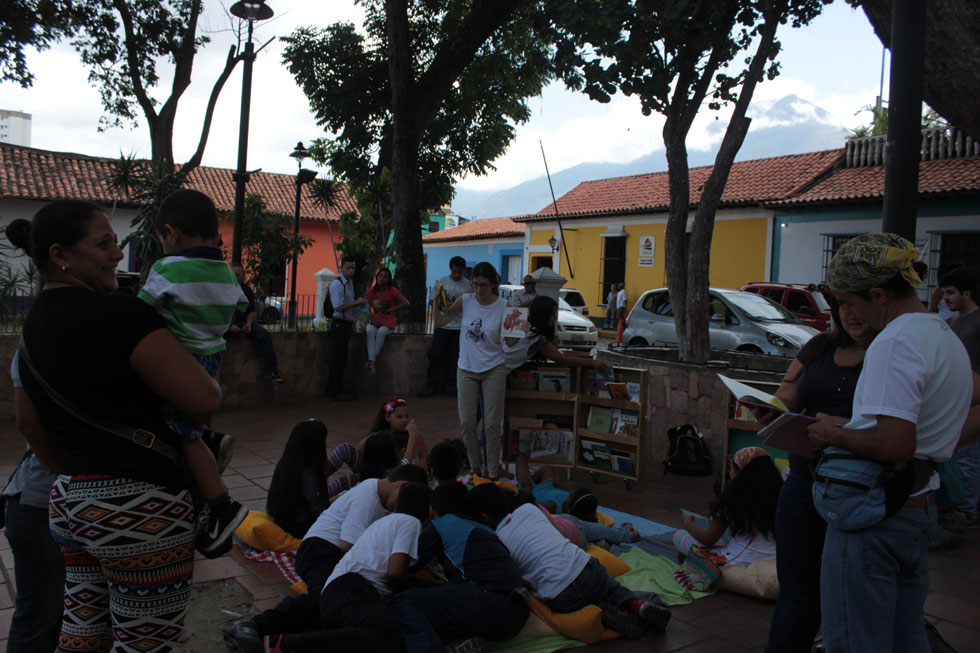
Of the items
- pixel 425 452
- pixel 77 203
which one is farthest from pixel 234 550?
pixel 77 203

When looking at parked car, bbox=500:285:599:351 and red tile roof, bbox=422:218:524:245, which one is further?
red tile roof, bbox=422:218:524:245

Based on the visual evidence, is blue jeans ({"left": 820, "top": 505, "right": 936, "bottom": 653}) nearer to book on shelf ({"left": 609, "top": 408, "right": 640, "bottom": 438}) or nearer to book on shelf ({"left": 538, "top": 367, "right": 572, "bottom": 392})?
book on shelf ({"left": 609, "top": 408, "right": 640, "bottom": 438})

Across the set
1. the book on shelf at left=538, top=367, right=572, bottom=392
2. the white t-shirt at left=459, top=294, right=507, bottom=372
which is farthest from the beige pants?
the book on shelf at left=538, top=367, right=572, bottom=392

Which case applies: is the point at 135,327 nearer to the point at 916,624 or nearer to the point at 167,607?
the point at 167,607

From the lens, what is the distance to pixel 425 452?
18.6 ft

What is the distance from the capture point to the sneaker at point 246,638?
9.83 feet

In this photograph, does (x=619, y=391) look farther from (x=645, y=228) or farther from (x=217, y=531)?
(x=645, y=228)

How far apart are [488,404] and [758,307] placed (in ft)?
25.2

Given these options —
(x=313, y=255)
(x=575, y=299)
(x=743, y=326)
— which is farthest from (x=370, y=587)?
(x=313, y=255)

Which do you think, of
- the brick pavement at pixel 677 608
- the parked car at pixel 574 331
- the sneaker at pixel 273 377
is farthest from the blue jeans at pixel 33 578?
the parked car at pixel 574 331

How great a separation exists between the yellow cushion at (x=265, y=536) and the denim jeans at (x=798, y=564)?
2811 mm

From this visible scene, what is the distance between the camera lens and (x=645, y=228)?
23.5 m

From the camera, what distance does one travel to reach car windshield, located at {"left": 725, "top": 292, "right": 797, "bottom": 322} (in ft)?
38.4

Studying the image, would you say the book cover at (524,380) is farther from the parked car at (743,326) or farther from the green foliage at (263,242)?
the green foliage at (263,242)
